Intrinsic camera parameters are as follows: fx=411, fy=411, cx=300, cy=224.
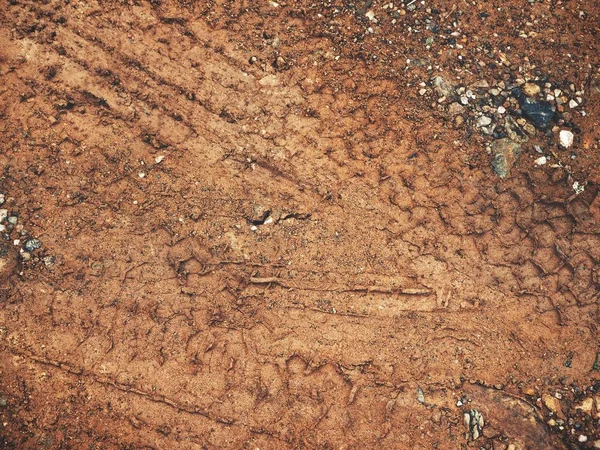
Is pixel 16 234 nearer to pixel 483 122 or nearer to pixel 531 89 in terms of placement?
pixel 483 122

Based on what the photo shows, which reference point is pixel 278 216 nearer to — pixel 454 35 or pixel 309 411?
pixel 309 411

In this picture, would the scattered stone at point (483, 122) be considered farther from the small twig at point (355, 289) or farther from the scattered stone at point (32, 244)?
the scattered stone at point (32, 244)

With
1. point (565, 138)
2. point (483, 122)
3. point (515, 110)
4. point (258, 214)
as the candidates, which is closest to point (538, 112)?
point (515, 110)

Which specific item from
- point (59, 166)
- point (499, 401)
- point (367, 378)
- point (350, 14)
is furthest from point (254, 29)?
point (499, 401)

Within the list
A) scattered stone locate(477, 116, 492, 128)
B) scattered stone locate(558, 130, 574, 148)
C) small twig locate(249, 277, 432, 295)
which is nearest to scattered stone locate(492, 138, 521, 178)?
scattered stone locate(477, 116, 492, 128)

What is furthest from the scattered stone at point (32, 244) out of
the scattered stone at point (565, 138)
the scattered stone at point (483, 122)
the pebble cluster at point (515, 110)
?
the scattered stone at point (565, 138)

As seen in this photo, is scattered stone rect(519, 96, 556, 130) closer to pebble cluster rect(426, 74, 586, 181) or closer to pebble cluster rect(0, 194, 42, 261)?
pebble cluster rect(426, 74, 586, 181)

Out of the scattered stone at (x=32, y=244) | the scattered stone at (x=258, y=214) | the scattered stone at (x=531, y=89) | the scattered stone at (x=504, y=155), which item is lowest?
the scattered stone at (x=32, y=244)
